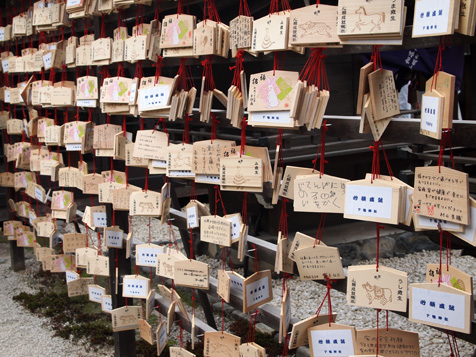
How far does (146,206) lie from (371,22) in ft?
6.56

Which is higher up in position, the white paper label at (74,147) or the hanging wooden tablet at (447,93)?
the hanging wooden tablet at (447,93)

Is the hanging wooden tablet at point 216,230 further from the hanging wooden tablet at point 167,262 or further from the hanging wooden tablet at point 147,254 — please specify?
the hanging wooden tablet at point 147,254

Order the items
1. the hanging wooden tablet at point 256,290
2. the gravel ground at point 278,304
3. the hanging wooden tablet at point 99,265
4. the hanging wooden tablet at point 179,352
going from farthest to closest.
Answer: the gravel ground at point 278,304 → the hanging wooden tablet at point 99,265 → the hanging wooden tablet at point 179,352 → the hanging wooden tablet at point 256,290

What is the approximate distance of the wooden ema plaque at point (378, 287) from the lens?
2.06 metres

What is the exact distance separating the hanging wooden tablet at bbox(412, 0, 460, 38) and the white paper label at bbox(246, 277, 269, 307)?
1534 mm

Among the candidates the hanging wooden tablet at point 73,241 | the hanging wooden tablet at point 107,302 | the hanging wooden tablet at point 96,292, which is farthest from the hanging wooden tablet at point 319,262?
the hanging wooden tablet at point 73,241

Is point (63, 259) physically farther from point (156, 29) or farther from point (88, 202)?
point (88, 202)

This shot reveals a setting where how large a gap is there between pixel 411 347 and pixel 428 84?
103cm

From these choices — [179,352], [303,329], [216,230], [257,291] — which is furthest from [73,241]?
[303,329]

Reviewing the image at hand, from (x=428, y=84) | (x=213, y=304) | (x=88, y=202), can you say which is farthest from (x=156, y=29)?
(x=88, y=202)

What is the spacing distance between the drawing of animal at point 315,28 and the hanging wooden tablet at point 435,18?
44 cm

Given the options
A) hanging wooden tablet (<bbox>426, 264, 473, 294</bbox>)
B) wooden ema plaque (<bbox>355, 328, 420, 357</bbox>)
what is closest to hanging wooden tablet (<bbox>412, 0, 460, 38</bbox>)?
hanging wooden tablet (<bbox>426, 264, 473, 294</bbox>)

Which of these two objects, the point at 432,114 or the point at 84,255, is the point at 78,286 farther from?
the point at 432,114

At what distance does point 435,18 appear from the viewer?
1771mm
